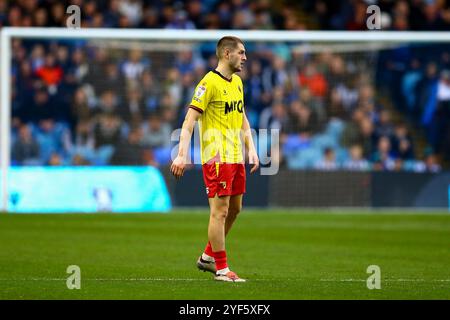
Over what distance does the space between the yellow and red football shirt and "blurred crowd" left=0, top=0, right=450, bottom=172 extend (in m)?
11.7

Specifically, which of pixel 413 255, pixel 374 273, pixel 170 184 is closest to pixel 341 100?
pixel 170 184

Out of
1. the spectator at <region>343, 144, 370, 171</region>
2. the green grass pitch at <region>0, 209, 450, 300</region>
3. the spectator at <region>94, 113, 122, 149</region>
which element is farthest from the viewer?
the spectator at <region>343, 144, 370, 171</region>

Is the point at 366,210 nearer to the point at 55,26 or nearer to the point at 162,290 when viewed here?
the point at 55,26

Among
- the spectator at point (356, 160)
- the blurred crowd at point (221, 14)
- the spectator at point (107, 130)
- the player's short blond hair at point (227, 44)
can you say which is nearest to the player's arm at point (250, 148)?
the player's short blond hair at point (227, 44)

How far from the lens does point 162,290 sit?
878cm

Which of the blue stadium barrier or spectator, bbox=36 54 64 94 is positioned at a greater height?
spectator, bbox=36 54 64 94

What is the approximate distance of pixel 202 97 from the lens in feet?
31.2

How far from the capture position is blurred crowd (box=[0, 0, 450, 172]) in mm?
21453

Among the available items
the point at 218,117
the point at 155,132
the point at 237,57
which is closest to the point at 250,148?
the point at 218,117

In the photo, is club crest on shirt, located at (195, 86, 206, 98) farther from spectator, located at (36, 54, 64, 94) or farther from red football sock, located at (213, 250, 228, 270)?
spectator, located at (36, 54, 64, 94)

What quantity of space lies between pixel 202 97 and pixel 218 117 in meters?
0.27

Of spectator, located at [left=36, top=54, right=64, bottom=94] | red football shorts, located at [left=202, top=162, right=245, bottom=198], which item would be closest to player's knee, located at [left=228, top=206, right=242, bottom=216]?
red football shorts, located at [left=202, top=162, right=245, bottom=198]
